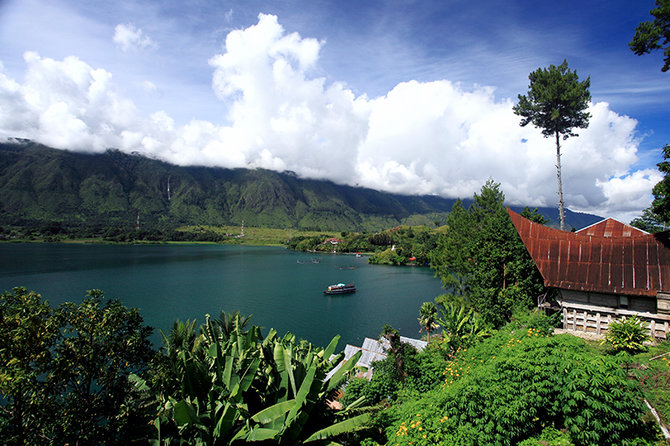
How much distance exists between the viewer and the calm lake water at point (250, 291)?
4141 centimetres

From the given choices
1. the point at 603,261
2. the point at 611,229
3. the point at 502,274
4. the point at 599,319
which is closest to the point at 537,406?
the point at 599,319

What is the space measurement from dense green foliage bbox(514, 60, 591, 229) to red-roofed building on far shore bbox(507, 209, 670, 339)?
9.30 meters

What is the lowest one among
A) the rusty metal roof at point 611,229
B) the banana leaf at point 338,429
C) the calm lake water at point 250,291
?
the calm lake water at point 250,291

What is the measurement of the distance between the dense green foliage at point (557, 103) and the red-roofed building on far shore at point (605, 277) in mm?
9304

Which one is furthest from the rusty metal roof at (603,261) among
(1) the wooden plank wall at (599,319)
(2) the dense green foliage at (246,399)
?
(2) the dense green foliage at (246,399)

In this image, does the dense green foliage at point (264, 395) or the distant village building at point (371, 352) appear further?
the distant village building at point (371, 352)

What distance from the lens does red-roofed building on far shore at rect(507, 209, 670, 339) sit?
518 inches

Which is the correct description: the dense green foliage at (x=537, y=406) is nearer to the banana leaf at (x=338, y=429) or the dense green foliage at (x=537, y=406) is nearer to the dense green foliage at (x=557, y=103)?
the banana leaf at (x=338, y=429)

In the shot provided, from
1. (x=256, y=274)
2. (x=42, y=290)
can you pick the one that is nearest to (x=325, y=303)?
(x=256, y=274)

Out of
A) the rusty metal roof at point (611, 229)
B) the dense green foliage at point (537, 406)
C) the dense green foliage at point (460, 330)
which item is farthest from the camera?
the rusty metal roof at point (611, 229)

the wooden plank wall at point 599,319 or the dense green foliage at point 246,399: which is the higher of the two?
the wooden plank wall at point 599,319

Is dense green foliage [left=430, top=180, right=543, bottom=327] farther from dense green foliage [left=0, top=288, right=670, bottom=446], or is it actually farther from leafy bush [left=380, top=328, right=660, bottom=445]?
leafy bush [left=380, top=328, right=660, bottom=445]

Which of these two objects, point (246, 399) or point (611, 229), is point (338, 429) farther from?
point (611, 229)

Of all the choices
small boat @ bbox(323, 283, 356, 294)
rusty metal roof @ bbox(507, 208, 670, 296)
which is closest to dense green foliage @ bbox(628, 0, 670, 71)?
rusty metal roof @ bbox(507, 208, 670, 296)
